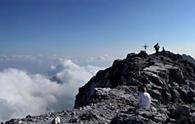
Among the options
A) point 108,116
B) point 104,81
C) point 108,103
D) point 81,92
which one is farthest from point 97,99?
point 81,92

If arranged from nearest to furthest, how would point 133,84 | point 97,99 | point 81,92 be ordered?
point 97,99, point 133,84, point 81,92

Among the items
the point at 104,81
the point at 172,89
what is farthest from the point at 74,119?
the point at 104,81

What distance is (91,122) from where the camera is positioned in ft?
105

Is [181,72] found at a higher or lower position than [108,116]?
higher

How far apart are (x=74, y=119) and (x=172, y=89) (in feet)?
107

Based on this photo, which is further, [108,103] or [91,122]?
[108,103]

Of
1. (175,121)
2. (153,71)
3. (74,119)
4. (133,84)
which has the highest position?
(153,71)

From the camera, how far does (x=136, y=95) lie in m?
50.0

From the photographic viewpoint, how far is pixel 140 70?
212ft

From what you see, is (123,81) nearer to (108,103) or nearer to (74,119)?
(108,103)

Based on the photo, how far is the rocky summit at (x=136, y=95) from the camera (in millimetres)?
29000

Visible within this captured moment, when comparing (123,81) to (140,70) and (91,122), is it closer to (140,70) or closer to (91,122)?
(140,70)

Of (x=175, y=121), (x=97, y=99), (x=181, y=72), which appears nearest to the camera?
(x=175, y=121)

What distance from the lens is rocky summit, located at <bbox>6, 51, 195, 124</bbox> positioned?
2900 cm
